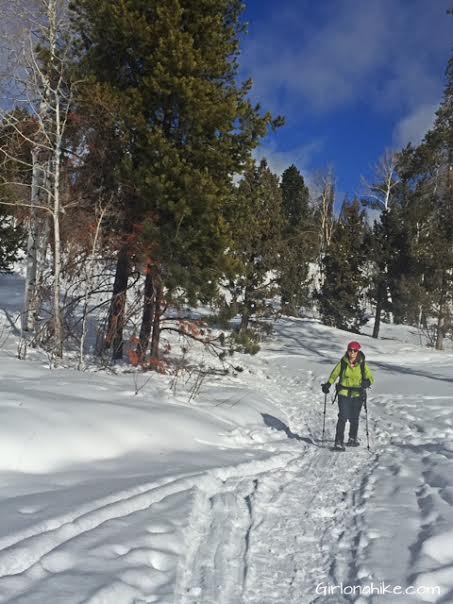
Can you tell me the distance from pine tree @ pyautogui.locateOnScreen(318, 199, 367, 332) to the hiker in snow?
70.1 ft

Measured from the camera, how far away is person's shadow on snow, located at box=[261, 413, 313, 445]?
7.98 metres

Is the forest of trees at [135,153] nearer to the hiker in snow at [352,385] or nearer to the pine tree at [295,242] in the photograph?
the hiker in snow at [352,385]

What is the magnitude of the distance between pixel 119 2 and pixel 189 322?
285 inches

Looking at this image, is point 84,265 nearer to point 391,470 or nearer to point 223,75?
point 223,75

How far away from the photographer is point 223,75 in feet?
35.6

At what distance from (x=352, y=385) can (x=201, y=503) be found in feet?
13.0

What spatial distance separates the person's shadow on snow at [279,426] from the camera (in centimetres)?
798

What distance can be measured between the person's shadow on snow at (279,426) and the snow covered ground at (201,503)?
0.04m

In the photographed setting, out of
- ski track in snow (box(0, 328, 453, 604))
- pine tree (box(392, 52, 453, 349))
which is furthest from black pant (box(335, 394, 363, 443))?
pine tree (box(392, 52, 453, 349))

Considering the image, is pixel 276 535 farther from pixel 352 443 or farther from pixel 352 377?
pixel 352 377

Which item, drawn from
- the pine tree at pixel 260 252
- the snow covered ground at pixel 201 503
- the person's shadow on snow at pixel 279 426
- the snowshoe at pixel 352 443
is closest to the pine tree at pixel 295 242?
the pine tree at pixel 260 252

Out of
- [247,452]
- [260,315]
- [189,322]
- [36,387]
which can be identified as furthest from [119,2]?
[260,315]

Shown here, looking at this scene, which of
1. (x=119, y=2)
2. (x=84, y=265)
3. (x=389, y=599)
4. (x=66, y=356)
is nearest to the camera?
(x=389, y=599)

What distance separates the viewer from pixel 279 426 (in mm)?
8648
